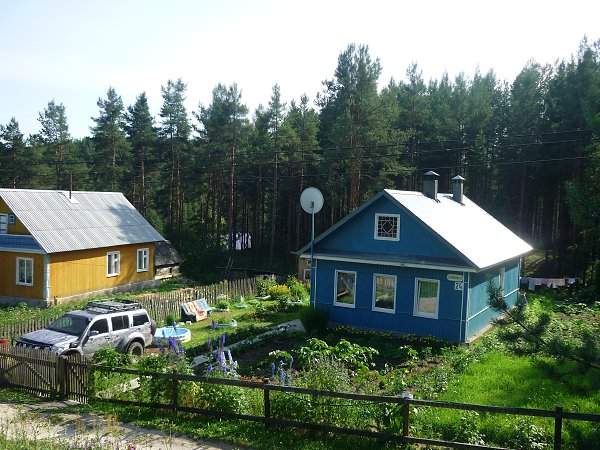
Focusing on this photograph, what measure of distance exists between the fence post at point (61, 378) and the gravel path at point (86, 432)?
2.56 feet

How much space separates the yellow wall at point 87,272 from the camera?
2592 cm

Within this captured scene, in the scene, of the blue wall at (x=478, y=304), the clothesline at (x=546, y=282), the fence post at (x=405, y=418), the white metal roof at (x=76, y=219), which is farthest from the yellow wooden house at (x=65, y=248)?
the clothesline at (x=546, y=282)

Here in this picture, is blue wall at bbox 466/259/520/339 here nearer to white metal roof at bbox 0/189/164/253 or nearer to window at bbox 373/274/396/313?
window at bbox 373/274/396/313

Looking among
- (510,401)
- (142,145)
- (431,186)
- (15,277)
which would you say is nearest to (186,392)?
(510,401)

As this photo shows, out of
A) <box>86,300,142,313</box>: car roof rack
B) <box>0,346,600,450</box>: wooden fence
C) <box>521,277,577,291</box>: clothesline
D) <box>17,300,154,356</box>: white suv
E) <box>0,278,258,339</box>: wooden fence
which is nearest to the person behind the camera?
<box>0,346,600,450</box>: wooden fence

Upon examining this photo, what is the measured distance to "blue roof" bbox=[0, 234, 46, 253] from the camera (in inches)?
1001

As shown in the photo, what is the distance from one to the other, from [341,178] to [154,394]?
1152 inches

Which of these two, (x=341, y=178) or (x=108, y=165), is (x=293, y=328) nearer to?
(x=341, y=178)

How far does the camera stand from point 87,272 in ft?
91.7

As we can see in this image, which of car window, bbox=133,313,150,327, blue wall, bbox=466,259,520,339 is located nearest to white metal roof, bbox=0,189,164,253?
car window, bbox=133,313,150,327

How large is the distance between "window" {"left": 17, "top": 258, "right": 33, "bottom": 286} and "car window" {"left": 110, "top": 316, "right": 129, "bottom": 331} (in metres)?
12.0

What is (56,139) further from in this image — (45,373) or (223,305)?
(45,373)

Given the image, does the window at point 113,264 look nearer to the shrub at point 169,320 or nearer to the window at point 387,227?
the shrub at point 169,320

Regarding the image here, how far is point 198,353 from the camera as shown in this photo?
55.2 ft
